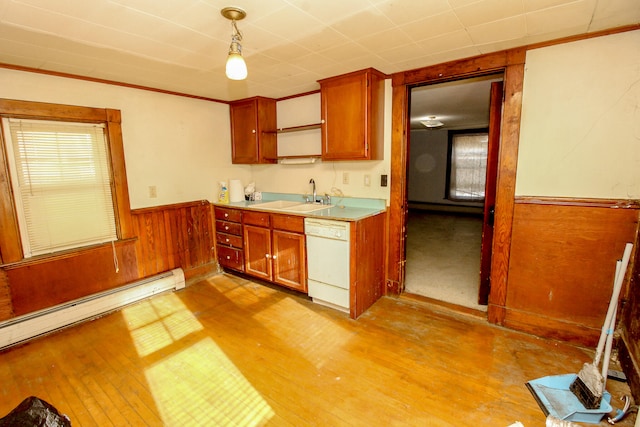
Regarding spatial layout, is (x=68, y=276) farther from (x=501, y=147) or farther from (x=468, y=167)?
(x=468, y=167)

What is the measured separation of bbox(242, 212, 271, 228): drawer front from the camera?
3230 mm

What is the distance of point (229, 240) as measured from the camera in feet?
12.1

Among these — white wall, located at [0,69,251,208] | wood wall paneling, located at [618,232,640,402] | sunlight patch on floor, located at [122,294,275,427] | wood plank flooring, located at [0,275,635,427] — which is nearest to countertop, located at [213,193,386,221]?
white wall, located at [0,69,251,208]

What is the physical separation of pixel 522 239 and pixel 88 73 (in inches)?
157

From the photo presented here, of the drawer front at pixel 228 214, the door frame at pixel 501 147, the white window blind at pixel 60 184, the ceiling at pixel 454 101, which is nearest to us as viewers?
the door frame at pixel 501 147

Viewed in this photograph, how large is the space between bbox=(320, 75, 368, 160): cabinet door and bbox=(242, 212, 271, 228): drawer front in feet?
2.96

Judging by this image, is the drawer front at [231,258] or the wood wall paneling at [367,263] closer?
the wood wall paneling at [367,263]

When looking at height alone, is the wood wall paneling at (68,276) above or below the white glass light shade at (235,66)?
below

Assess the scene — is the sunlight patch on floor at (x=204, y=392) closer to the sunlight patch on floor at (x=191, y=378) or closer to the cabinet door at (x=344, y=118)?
the sunlight patch on floor at (x=191, y=378)

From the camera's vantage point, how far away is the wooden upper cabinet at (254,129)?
3689 mm

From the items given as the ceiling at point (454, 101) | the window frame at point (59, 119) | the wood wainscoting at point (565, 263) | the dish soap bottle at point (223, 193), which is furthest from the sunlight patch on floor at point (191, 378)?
the ceiling at point (454, 101)

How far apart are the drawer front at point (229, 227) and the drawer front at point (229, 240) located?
5 centimetres

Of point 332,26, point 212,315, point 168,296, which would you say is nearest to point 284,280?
point 212,315

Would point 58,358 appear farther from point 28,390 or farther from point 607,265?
point 607,265
